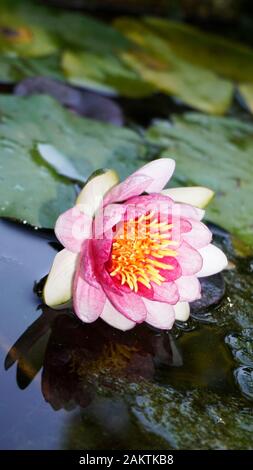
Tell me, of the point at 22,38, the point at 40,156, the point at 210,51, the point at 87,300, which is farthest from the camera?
the point at 210,51

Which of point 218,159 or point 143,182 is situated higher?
point 143,182

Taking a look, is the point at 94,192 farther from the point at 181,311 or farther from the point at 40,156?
the point at 40,156

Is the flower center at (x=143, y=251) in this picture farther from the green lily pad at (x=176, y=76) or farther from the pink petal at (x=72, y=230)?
the green lily pad at (x=176, y=76)

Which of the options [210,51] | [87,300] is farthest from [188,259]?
[210,51]

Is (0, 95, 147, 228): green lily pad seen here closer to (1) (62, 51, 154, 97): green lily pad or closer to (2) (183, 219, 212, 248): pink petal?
(1) (62, 51, 154, 97): green lily pad
